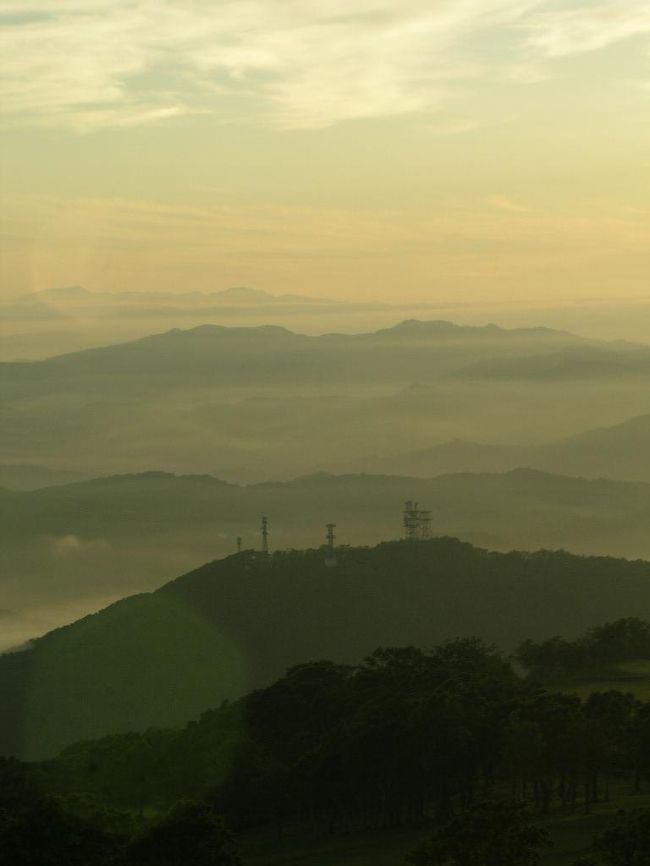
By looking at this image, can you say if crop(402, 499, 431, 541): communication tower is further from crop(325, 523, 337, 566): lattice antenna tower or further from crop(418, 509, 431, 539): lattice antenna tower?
crop(325, 523, 337, 566): lattice antenna tower

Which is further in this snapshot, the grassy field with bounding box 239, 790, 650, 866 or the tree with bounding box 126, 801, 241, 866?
the grassy field with bounding box 239, 790, 650, 866

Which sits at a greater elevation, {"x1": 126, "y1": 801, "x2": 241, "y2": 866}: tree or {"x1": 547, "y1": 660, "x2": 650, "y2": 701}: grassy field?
{"x1": 547, "y1": 660, "x2": 650, "y2": 701}: grassy field

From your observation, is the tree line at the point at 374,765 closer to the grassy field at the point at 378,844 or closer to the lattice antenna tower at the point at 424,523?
the grassy field at the point at 378,844

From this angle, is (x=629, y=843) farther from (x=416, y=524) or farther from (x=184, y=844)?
(x=416, y=524)

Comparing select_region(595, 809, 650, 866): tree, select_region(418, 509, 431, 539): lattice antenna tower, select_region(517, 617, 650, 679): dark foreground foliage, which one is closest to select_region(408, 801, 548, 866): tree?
select_region(595, 809, 650, 866): tree

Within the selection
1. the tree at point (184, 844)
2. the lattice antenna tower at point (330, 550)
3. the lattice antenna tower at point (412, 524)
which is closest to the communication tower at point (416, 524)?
the lattice antenna tower at point (412, 524)

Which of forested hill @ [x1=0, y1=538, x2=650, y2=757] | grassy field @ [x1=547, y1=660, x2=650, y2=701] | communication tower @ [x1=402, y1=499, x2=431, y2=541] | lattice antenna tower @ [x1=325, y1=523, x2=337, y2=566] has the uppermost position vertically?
communication tower @ [x1=402, y1=499, x2=431, y2=541]
